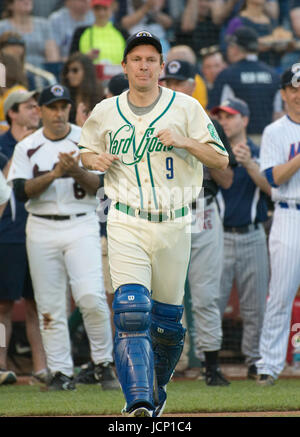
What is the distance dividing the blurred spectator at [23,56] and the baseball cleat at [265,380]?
4.26 meters

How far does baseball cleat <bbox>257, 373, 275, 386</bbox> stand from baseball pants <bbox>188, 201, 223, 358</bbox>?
0.43 m

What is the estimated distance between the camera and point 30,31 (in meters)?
10.8

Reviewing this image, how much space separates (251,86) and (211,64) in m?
1.51

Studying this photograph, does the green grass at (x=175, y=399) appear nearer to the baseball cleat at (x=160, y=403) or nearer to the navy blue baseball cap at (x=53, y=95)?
the baseball cleat at (x=160, y=403)

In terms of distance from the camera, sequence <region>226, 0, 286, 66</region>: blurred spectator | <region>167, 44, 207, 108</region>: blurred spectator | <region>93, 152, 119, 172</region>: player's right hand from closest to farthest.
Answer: <region>93, 152, 119, 172</region>: player's right hand, <region>167, 44, 207, 108</region>: blurred spectator, <region>226, 0, 286, 66</region>: blurred spectator

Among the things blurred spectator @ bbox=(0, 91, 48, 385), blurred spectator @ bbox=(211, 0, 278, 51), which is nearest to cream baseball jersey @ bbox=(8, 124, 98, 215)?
blurred spectator @ bbox=(0, 91, 48, 385)

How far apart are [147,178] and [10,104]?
128 inches

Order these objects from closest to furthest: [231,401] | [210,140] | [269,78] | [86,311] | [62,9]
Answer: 1. [210,140]
2. [231,401]
3. [86,311]
4. [269,78]
5. [62,9]

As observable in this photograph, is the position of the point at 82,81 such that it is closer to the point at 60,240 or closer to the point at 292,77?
the point at 60,240

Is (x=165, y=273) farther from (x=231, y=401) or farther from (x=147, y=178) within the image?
(x=231, y=401)

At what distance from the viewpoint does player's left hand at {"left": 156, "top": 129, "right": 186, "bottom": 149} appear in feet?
15.7

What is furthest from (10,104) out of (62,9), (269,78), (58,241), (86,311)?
(62,9)
